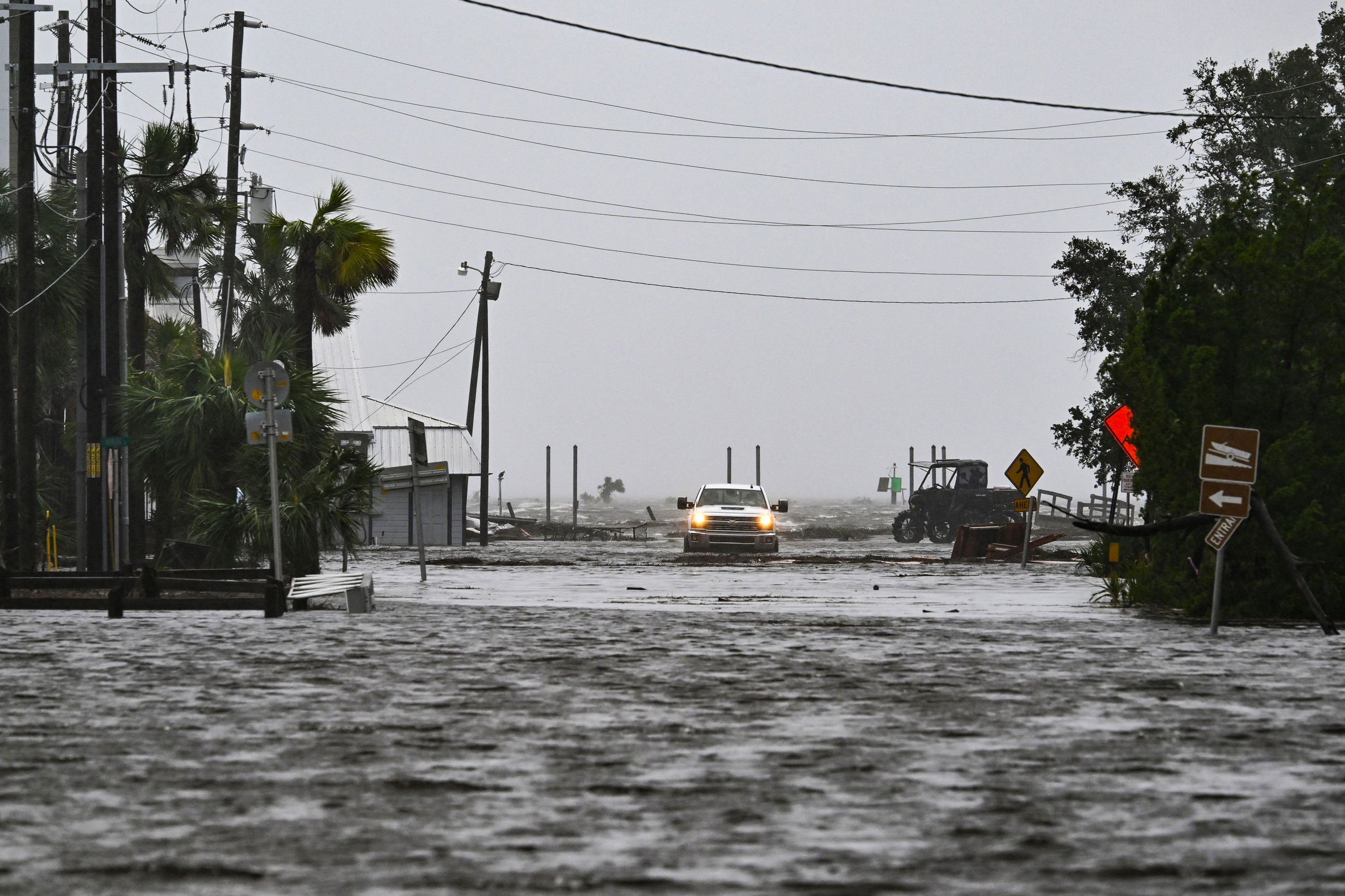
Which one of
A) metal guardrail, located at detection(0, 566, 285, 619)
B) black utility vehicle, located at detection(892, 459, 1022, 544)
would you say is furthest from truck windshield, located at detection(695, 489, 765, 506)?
metal guardrail, located at detection(0, 566, 285, 619)

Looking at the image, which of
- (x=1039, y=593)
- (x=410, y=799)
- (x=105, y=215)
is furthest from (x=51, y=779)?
(x=105, y=215)

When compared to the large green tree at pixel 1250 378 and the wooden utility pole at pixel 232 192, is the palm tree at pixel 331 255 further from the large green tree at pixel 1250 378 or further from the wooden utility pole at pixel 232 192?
the large green tree at pixel 1250 378

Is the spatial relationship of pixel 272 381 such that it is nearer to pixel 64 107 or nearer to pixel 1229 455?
pixel 1229 455

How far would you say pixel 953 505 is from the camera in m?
52.9

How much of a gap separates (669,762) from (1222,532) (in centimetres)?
996

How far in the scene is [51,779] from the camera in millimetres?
7156

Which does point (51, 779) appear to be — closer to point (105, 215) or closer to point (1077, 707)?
point (1077, 707)

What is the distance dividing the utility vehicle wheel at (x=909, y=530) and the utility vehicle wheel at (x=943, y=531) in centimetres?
37

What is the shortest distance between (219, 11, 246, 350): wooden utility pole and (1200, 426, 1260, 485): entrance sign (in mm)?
22154

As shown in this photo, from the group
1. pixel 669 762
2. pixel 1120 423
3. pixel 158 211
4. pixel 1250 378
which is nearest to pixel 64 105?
pixel 158 211

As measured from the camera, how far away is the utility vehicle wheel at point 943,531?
53.0m

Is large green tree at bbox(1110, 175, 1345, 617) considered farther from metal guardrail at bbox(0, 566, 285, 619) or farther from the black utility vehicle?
the black utility vehicle

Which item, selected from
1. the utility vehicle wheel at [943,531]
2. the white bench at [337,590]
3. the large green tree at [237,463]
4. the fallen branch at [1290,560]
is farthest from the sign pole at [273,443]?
the utility vehicle wheel at [943,531]

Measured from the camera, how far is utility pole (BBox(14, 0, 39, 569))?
2648 cm
